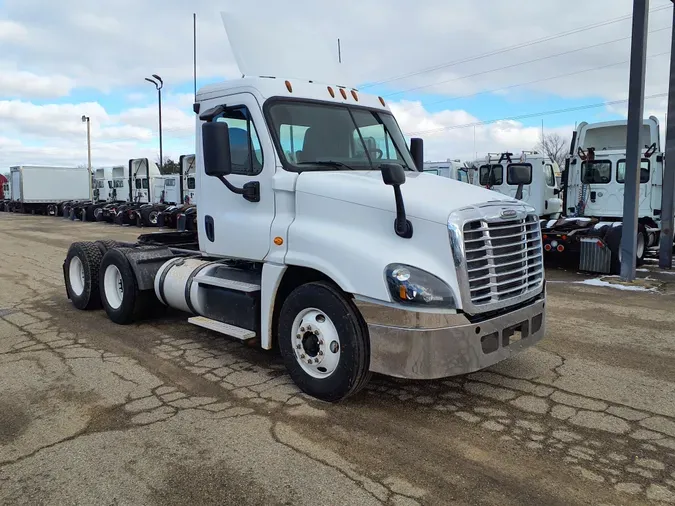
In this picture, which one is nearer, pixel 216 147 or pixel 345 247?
pixel 345 247

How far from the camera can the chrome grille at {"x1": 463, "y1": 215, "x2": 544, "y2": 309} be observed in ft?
13.3

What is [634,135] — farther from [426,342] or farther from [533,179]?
[426,342]

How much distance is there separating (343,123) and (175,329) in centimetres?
333

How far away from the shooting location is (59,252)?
15.6m

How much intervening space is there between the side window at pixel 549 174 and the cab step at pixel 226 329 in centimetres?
1371

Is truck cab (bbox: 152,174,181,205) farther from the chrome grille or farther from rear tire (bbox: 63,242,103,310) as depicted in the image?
the chrome grille

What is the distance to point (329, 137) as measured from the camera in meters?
5.12

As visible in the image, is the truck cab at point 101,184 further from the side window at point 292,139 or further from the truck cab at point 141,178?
the side window at point 292,139

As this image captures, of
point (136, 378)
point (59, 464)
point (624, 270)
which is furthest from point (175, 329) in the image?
point (624, 270)

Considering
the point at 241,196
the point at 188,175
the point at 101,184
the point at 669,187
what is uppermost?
the point at 188,175

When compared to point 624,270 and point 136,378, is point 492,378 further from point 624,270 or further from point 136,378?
point 624,270

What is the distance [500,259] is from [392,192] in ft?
3.18

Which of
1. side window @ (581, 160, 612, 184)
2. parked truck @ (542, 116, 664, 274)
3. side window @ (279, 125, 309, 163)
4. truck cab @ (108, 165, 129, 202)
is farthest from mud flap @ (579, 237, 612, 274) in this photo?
truck cab @ (108, 165, 129, 202)

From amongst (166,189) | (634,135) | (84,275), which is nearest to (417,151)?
(84,275)
